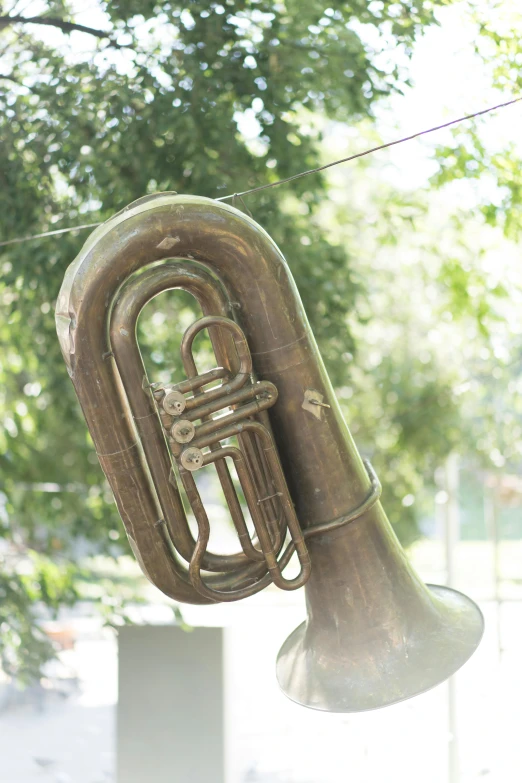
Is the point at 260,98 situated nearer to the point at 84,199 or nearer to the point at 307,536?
the point at 84,199

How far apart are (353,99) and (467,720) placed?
3085 millimetres

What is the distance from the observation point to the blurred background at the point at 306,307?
3.03 metres

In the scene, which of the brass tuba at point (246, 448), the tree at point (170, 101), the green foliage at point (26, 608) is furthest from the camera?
the green foliage at point (26, 608)

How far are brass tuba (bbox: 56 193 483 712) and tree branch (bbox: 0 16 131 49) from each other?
1619mm

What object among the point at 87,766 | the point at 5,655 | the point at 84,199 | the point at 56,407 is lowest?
the point at 87,766

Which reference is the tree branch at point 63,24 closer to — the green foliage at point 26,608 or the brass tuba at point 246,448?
the brass tuba at point 246,448

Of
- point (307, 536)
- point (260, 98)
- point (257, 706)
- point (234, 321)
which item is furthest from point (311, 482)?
point (257, 706)

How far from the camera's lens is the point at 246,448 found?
1695 mm

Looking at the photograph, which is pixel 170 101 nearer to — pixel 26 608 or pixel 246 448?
pixel 246 448

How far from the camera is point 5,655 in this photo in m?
3.98

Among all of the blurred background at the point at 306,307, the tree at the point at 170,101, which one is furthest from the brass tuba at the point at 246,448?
the tree at the point at 170,101

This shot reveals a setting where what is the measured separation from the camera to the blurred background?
3027mm

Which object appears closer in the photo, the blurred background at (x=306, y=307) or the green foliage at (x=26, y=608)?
the blurred background at (x=306, y=307)

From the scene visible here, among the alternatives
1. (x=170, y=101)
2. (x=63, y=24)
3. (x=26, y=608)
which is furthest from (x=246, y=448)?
(x=26, y=608)
